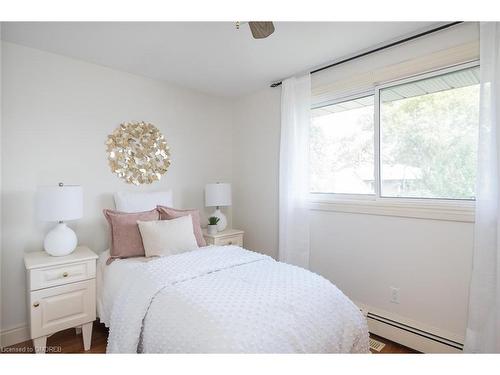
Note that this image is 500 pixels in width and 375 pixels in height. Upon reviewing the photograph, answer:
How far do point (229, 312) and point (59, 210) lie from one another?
1.52m

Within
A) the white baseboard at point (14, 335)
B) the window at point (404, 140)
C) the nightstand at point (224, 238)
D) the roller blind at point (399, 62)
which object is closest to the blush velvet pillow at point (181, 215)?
the nightstand at point (224, 238)

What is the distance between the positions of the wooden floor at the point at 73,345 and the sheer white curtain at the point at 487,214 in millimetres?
489

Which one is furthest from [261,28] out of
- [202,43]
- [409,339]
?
[409,339]

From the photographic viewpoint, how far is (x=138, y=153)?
286 cm

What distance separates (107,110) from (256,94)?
5.53ft

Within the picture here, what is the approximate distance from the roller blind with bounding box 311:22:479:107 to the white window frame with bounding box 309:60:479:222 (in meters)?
0.06

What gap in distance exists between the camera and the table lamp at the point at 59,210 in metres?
1.99

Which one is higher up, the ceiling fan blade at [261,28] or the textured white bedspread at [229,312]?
the ceiling fan blade at [261,28]

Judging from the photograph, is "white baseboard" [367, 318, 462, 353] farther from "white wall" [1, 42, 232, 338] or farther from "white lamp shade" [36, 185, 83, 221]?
"white lamp shade" [36, 185, 83, 221]

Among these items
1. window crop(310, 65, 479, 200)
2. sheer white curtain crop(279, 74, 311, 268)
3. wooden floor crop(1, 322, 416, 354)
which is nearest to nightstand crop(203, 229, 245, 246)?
sheer white curtain crop(279, 74, 311, 268)

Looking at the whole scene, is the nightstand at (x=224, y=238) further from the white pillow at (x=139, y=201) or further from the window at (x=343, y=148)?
the window at (x=343, y=148)

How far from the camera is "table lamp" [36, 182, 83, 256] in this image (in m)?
1.99

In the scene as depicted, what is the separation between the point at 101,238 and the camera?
262 cm
